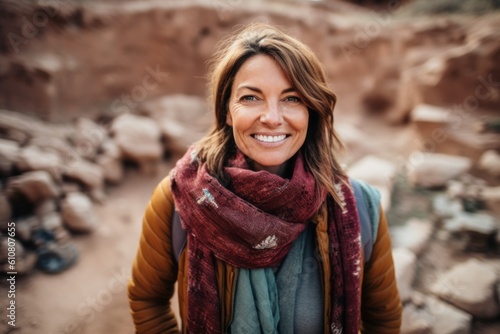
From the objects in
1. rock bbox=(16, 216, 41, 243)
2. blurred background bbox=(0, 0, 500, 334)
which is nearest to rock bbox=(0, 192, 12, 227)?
blurred background bbox=(0, 0, 500, 334)

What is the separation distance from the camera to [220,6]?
623cm

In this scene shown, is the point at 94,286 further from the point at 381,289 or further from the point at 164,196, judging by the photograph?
the point at 381,289

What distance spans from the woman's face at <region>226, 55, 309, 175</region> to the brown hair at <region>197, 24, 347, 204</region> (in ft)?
0.13

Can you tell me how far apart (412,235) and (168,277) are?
2.80 metres

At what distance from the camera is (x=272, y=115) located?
1337 mm

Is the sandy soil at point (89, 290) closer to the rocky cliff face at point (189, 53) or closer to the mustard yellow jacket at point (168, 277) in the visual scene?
the mustard yellow jacket at point (168, 277)

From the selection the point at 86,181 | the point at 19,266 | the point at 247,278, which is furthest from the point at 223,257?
the point at 86,181

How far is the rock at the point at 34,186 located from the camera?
301cm

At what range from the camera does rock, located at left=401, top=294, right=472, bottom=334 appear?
89.7 inches

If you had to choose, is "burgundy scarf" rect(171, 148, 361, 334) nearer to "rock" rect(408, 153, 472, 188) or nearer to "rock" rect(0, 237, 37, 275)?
"rock" rect(0, 237, 37, 275)

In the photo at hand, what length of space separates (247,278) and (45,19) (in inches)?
214

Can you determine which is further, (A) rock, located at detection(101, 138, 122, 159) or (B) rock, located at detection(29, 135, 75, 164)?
(A) rock, located at detection(101, 138, 122, 159)

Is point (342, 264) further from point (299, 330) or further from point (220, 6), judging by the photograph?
point (220, 6)

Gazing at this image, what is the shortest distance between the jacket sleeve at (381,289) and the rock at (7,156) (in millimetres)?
3505
